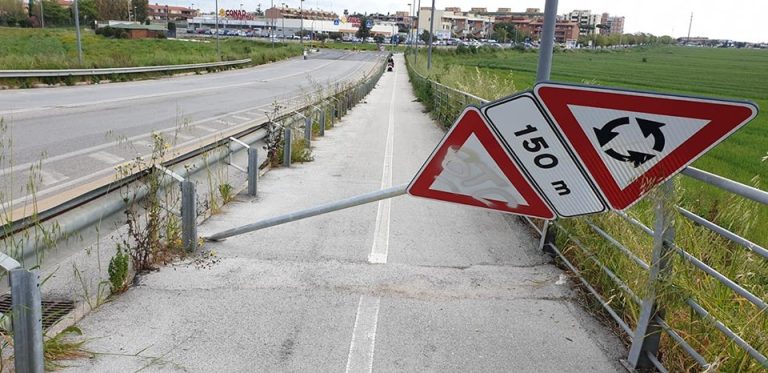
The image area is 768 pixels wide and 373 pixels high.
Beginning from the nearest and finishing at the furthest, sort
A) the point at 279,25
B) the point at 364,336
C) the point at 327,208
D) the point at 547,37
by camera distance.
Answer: the point at 364,336
the point at 327,208
the point at 547,37
the point at 279,25

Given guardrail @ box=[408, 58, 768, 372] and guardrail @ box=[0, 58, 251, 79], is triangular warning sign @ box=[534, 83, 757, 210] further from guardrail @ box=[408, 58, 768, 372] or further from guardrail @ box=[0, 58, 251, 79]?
guardrail @ box=[0, 58, 251, 79]

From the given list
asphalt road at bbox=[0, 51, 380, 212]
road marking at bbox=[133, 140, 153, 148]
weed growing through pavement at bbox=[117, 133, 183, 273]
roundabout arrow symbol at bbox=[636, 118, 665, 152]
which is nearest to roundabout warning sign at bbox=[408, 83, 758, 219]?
roundabout arrow symbol at bbox=[636, 118, 665, 152]

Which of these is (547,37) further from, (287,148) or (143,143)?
(143,143)

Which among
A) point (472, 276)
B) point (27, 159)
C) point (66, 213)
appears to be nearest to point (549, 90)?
point (472, 276)

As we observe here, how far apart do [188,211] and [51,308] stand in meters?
1.36

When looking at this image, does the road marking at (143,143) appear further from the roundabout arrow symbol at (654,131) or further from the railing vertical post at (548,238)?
the roundabout arrow symbol at (654,131)

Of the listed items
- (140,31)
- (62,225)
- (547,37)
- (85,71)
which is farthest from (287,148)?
(140,31)

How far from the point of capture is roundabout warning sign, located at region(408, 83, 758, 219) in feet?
9.81

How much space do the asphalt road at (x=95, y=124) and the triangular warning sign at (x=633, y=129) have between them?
11.8 feet

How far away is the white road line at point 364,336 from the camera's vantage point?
358 centimetres

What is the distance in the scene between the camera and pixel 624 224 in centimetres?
442

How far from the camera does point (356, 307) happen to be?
173 inches

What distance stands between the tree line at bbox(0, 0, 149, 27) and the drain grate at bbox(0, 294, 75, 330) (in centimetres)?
11430

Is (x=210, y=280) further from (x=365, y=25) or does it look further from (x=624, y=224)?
(x=365, y=25)
